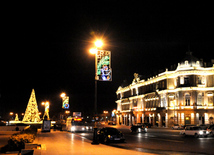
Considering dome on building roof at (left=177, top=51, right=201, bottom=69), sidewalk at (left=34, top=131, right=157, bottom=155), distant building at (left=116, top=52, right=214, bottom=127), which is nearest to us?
sidewalk at (left=34, top=131, right=157, bottom=155)

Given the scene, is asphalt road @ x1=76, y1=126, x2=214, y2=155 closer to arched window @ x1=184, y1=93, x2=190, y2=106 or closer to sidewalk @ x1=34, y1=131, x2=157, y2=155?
sidewalk @ x1=34, y1=131, x2=157, y2=155

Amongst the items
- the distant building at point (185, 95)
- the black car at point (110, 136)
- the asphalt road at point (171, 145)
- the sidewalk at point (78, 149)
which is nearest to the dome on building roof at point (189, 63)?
the distant building at point (185, 95)

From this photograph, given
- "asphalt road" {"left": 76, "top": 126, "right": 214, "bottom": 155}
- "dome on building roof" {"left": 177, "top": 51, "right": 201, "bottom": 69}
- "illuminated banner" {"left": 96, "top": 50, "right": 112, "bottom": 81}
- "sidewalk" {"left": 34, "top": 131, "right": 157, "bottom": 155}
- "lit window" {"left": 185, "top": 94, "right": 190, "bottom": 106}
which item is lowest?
"asphalt road" {"left": 76, "top": 126, "right": 214, "bottom": 155}

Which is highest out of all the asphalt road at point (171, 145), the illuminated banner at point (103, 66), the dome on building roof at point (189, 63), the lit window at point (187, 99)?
the dome on building roof at point (189, 63)

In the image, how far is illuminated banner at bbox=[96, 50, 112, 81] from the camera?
2211 centimetres

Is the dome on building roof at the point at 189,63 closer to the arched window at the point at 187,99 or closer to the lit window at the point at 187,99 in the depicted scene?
the arched window at the point at 187,99

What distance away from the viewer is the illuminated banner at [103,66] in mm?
22109

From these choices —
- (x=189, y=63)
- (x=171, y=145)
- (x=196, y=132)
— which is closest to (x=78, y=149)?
(x=171, y=145)

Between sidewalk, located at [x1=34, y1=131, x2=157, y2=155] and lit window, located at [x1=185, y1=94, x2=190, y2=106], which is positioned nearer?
sidewalk, located at [x1=34, y1=131, x2=157, y2=155]

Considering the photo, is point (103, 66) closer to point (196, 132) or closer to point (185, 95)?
point (196, 132)

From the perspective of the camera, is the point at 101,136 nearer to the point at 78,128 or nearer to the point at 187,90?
the point at 78,128

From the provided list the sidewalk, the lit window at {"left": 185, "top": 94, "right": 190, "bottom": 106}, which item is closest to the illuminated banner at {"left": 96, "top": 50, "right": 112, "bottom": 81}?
the sidewalk

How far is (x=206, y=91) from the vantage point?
2554 inches

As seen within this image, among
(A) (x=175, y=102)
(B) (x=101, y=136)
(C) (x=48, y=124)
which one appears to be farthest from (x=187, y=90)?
(B) (x=101, y=136)
